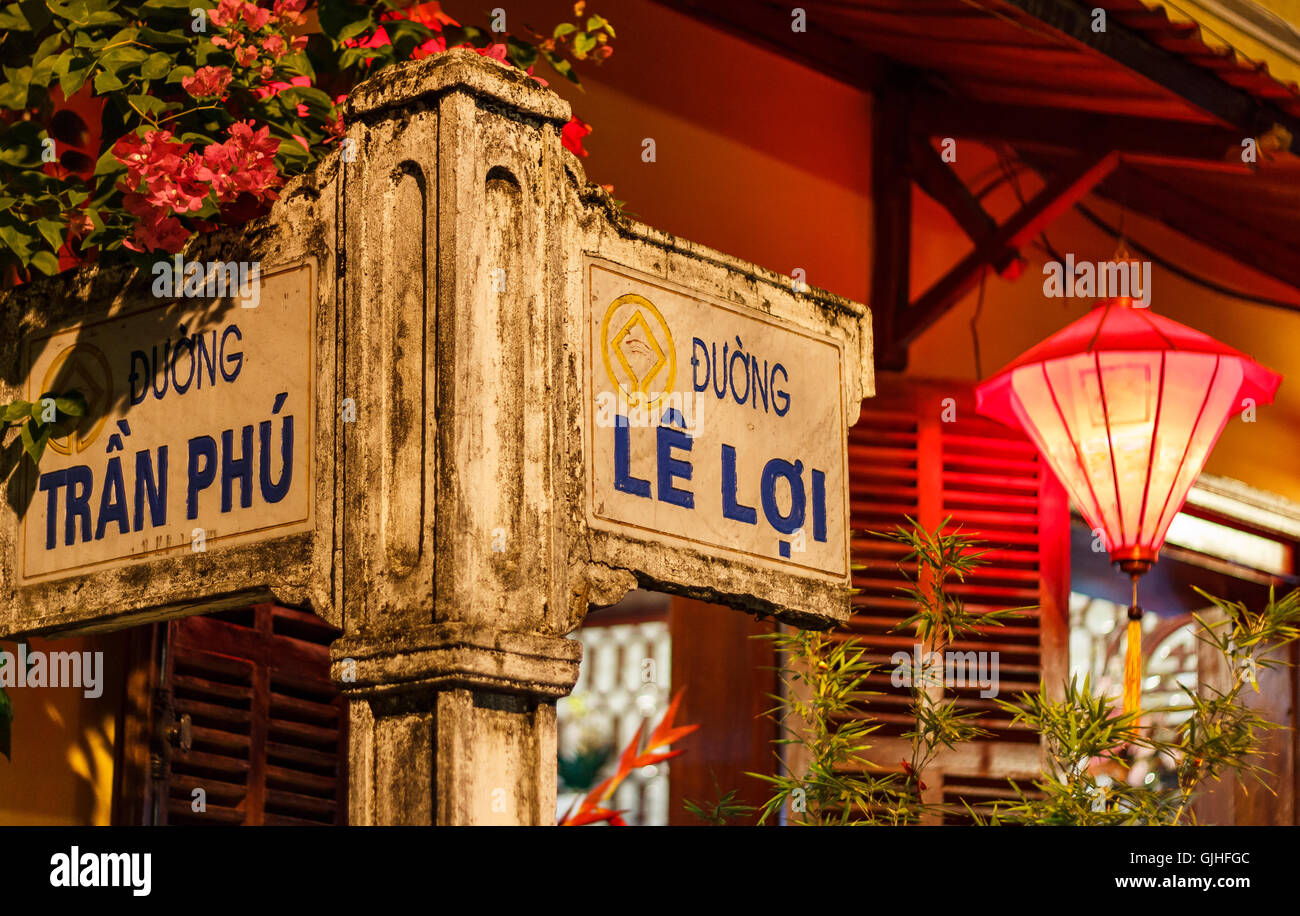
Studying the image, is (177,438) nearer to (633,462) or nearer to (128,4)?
(633,462)

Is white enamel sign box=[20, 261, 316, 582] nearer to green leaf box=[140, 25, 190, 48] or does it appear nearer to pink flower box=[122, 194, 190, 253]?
pink flower box=[122, 194, 190, 253]

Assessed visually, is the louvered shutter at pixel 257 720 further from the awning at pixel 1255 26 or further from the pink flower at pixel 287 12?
the awning at pixel 1255 26

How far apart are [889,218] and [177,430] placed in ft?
13.0

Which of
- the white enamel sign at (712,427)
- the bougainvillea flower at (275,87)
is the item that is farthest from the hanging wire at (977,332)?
the bougainvillea flower at (275,87)

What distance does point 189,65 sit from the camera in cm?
351

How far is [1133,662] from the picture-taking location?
5.14 meters

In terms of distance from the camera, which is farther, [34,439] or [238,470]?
[34,439]

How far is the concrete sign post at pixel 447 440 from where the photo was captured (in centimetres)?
271

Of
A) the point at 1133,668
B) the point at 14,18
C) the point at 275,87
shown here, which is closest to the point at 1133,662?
the point at 1133,668

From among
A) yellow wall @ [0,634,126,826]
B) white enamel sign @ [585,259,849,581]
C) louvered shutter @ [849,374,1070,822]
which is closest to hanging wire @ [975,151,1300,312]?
louvered shutter @ [849,374,1070,822]

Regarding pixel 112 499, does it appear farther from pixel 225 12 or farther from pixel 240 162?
Answer: pixel 225 12

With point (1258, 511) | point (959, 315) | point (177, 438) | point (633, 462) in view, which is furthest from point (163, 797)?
point (1258, 511)

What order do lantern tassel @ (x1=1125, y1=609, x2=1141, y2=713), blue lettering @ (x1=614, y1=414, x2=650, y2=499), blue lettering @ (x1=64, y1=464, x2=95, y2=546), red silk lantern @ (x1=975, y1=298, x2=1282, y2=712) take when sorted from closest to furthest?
blue lettering @ (x1=614, y1=414, x2=650, y2=499) < blue lettering @ (x1=64, y1=464, x2=95, y2=546) < lantern tassel @ (x1=1125, y1=609, x2=1141, y2=713) < red silk lantern @ (x1=975, y1=298, x2=1282, y2=712)

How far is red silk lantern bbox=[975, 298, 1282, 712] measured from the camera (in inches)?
213
